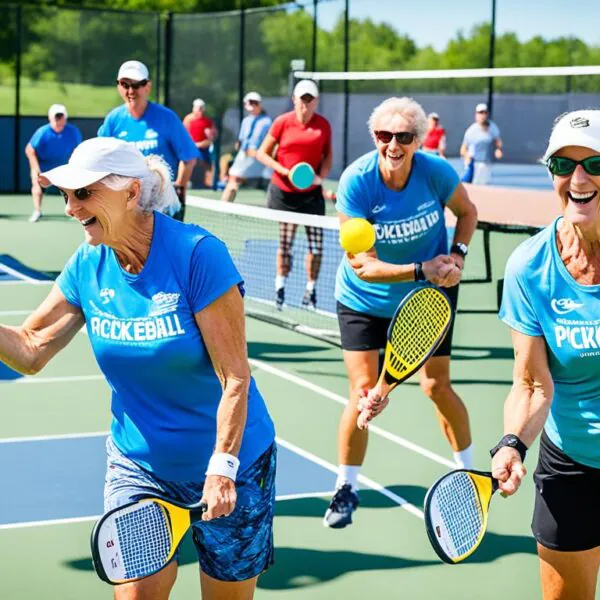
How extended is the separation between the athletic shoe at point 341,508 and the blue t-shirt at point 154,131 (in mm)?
5149

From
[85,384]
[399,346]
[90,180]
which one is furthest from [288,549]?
[85,384]

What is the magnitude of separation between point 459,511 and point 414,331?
62.5 inches

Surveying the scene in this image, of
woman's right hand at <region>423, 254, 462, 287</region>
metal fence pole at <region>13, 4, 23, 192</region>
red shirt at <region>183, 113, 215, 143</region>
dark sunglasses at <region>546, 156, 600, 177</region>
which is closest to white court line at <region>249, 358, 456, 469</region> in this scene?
woman's right hand at <region>423, 254, 462, 287</region>

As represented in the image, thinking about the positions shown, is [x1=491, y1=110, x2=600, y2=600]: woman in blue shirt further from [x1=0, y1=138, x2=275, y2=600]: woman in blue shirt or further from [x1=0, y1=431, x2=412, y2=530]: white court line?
[x1=0, y1=431, x2=412, y2=530]: white court line

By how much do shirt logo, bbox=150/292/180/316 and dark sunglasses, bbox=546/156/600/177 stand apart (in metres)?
1.14

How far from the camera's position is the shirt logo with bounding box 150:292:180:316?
12.4 ft

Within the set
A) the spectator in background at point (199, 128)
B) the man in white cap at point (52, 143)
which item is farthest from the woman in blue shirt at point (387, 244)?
the spectator in background at point (199, 128)

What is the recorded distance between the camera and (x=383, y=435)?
8.19m

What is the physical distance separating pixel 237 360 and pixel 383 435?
452cm

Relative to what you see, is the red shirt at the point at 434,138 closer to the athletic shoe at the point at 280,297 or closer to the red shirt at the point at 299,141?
the red shirt at the point at 299,141

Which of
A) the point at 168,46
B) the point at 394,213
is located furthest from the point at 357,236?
the point at 168,46

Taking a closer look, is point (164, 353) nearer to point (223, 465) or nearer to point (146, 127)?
point (223, 465)

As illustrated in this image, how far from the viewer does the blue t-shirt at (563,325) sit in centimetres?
375

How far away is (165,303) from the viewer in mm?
3787
